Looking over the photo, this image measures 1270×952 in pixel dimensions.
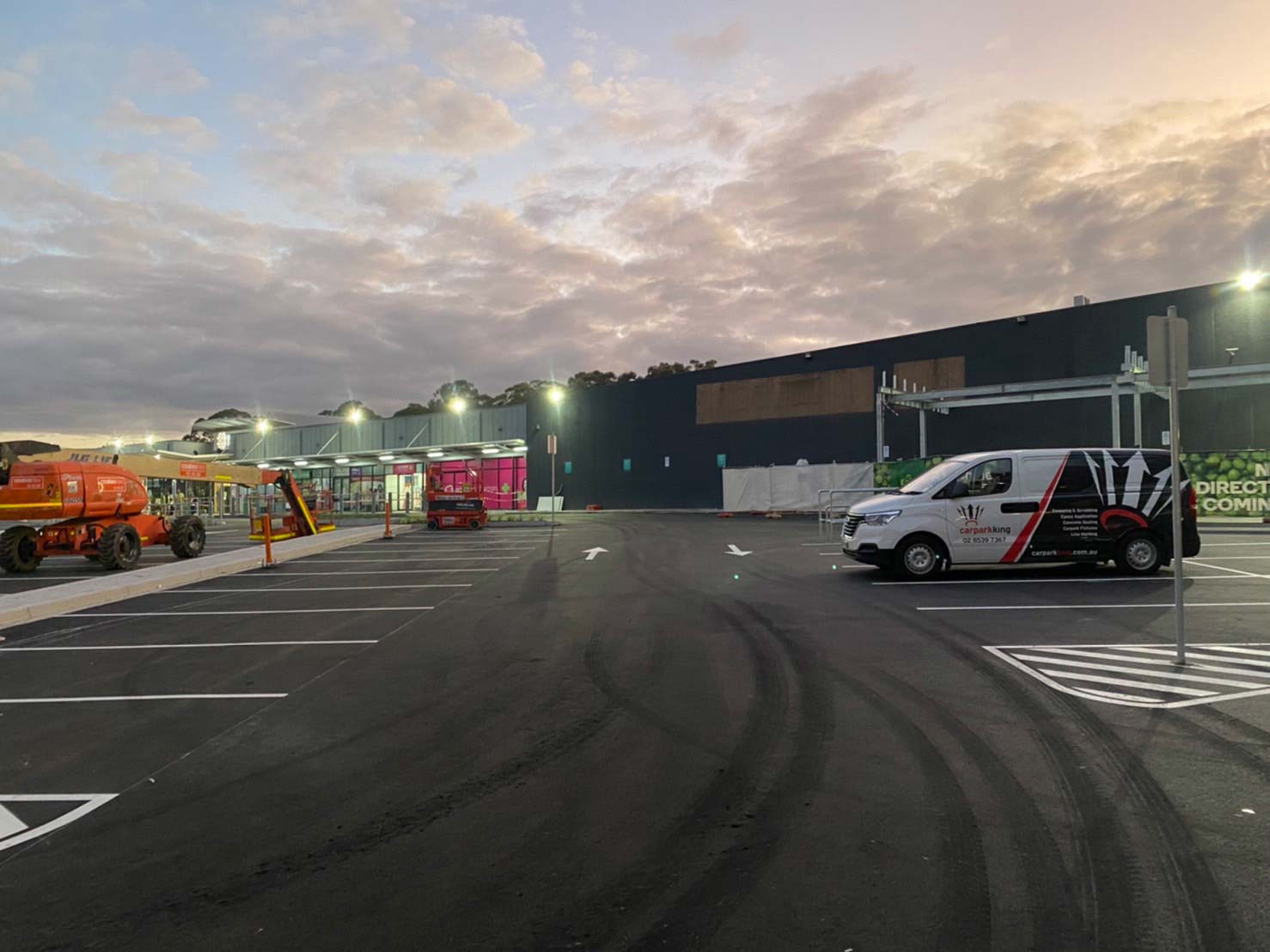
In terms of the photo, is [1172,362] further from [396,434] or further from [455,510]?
[396,434]

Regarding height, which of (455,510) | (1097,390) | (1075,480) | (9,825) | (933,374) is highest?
(933,374)

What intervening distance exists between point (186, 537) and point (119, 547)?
2.18m

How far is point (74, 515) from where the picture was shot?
15914 mm

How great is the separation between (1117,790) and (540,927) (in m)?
3.16

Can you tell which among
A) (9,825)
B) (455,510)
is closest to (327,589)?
(9,825)

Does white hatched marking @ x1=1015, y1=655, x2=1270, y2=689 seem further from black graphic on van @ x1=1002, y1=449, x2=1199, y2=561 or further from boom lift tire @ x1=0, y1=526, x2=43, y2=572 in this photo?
boom lift tire @ x1=0, y1=526, x2=43, y2=572

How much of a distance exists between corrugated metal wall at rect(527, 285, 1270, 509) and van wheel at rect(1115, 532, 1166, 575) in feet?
67.5

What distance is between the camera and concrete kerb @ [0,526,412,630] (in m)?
10.8

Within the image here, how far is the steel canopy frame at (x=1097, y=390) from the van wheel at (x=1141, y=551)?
11465 mm

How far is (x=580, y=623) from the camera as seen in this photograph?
927 cm

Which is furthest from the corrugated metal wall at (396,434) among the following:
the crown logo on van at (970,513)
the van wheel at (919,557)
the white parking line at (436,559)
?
the crown logo on van at (970,513)

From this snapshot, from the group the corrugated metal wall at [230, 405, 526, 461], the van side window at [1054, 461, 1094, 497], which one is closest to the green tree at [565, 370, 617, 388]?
the corrugated metal wall at [230, 405, 526, 461]

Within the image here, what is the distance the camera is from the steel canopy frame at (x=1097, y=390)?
78.7 feet

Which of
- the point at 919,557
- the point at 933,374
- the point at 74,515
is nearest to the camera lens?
the point at 919,557
